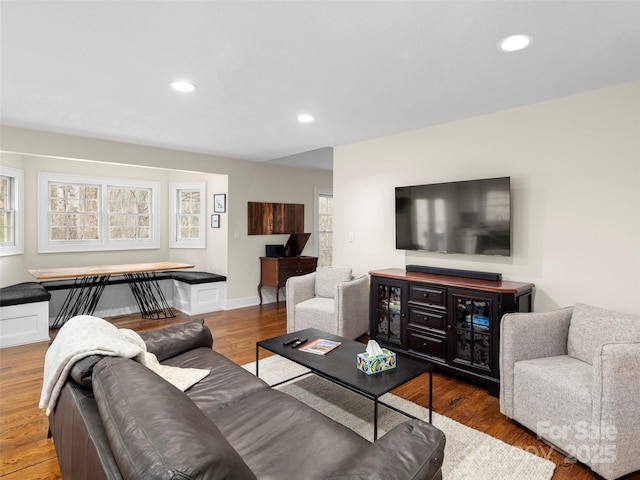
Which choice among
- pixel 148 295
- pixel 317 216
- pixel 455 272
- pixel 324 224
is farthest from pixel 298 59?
pixel 324 224

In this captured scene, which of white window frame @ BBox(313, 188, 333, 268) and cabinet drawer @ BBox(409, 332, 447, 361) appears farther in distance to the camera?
white window frame @ BBox(313, 188, 333, 268)

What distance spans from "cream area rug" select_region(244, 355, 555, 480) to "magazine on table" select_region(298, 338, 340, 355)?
1.36ft

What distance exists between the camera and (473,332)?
303 cm

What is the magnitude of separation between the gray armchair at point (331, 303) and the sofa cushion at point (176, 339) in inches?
58.0

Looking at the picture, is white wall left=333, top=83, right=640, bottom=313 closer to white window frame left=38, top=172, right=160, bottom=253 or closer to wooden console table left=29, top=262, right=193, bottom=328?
wooden console table left=29, top=262, right=193, bottom=328

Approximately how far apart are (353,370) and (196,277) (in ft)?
12.6

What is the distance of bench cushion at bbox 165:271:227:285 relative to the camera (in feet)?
17.7

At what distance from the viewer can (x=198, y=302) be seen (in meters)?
5.45

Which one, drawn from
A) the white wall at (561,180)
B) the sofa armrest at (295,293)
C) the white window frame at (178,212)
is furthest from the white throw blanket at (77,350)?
the white window frame at (178,212)

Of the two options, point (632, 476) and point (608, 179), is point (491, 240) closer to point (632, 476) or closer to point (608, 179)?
point (608, 179)

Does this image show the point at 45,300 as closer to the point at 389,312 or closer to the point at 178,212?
the point at 178,212

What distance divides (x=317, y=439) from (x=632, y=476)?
5.74ft

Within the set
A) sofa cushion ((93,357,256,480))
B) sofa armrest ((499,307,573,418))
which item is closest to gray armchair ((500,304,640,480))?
sofa armrest ((499,307,573,418))

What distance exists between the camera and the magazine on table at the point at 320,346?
2.60 meters
